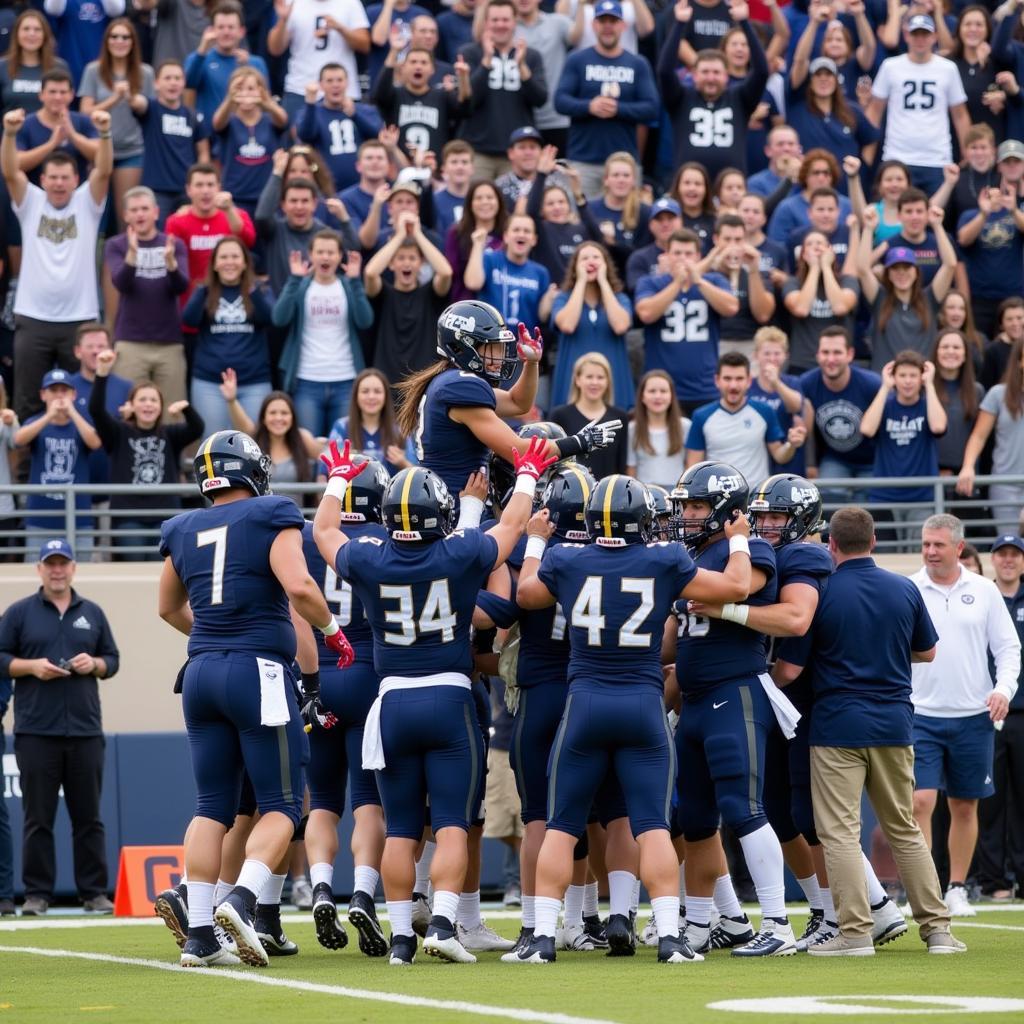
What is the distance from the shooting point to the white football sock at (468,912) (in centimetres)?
916

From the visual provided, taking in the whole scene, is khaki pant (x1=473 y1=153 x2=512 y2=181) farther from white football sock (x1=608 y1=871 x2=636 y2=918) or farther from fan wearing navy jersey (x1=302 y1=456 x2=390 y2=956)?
white football sock (x1=608 y1=871 x2=636 y2=918)

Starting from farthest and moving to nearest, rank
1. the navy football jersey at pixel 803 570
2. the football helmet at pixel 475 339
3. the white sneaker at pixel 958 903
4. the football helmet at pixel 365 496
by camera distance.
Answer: the white sneaker at pixel 958 903
the football helmet at pixel 365 496
the football helmet at pixel 475 339
the navy football jersey at pixel 803 570

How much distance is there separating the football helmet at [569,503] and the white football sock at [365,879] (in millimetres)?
1759

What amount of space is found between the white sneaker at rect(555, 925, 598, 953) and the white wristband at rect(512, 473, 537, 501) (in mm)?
2101

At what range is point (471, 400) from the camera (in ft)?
29.3

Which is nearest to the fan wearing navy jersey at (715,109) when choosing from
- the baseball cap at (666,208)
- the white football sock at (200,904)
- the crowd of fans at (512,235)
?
the crowd of fans at (512,235)

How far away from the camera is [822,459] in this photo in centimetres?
1457

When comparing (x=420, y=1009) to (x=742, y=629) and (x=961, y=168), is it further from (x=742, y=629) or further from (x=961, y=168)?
(x=961, y=168)

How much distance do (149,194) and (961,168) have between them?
688 centimetres

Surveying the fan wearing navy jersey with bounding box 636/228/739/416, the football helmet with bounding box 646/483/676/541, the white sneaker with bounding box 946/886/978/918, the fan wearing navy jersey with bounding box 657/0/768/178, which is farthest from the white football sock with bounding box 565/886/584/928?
the fan wearing navy jersey with bounding box 657/0/768/178

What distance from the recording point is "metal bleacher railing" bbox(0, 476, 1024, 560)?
533 inches

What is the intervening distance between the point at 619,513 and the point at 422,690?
1.12 meters

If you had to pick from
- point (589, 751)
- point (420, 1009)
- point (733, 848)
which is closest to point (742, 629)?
point (589, 751)

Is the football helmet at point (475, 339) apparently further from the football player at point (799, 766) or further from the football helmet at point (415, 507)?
the football player at point (799, 766)
